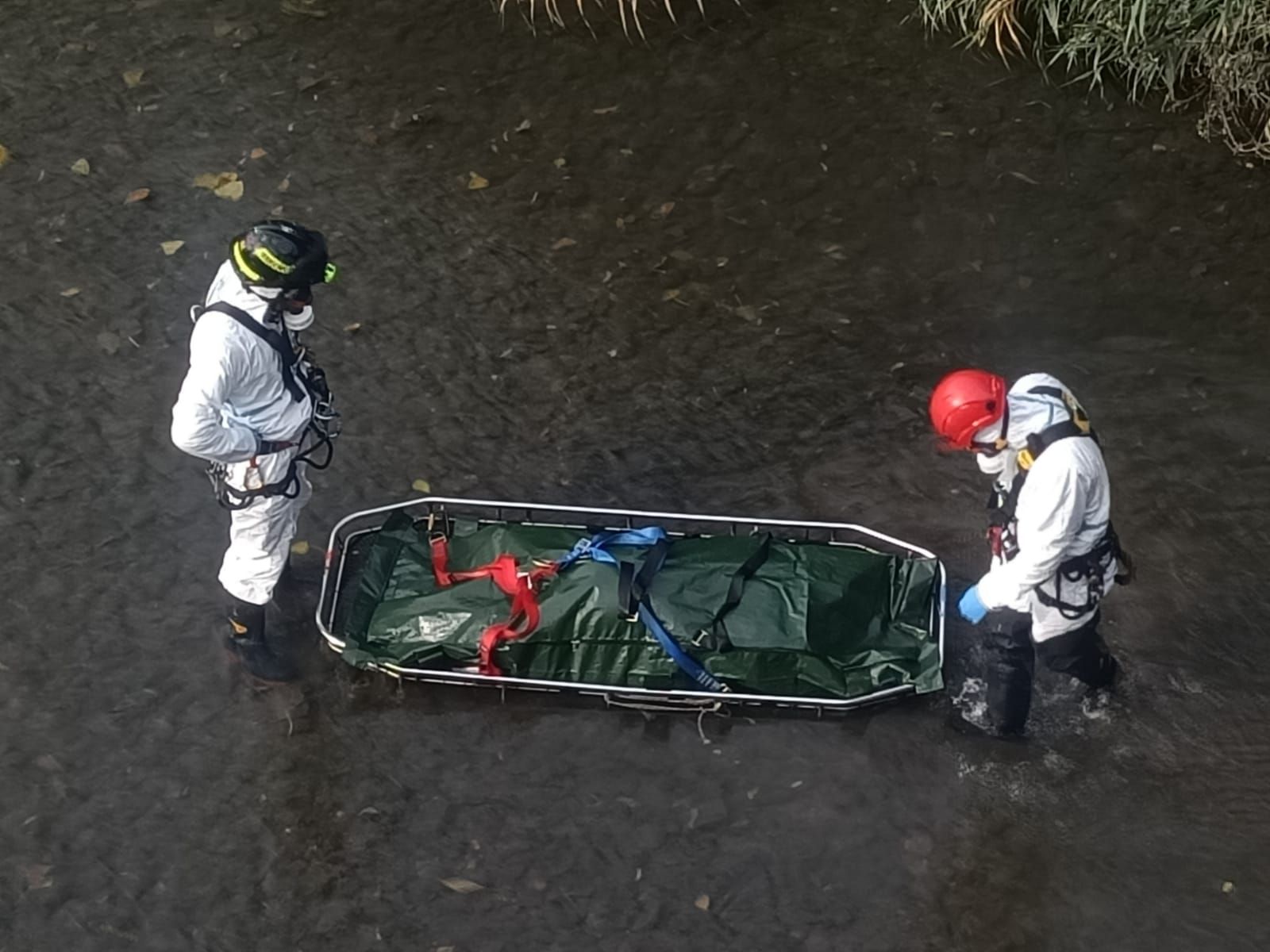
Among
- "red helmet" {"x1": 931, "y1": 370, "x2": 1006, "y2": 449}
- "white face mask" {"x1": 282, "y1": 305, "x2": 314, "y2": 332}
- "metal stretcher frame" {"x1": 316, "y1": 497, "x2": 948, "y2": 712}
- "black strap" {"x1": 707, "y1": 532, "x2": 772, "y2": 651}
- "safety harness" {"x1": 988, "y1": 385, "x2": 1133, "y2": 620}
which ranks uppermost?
"white face mask" {"x1": 282, "y1": 305, "x2": 314, "y2": 332}

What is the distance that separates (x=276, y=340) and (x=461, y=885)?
2339 mm

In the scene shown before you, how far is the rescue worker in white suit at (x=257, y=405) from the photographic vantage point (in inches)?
219

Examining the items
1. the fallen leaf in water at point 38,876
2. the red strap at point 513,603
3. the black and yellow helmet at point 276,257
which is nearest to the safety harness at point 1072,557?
the red strap at point 513,603

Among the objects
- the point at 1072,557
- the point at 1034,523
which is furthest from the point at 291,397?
the point at 1072,557

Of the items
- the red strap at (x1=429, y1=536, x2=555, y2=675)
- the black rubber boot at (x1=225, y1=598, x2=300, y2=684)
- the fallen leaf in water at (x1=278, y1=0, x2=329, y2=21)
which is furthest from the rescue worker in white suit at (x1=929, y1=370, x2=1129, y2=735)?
the fallen leaf in water at (x1=278, y1=0, x2=329, y2=21)

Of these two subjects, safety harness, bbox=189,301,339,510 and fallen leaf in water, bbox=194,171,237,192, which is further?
fallen leaf in water, bbox=194,171,237,192

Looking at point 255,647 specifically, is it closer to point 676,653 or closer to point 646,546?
point 646,546

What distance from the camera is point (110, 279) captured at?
834 centimetres

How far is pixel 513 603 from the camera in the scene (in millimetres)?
6184

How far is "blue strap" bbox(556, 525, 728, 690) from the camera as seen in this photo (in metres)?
6.04

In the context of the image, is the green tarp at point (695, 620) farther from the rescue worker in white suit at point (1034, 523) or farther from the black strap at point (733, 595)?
the rescue worker in white suit at point (1034, 523)

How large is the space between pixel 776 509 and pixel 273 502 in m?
2.51

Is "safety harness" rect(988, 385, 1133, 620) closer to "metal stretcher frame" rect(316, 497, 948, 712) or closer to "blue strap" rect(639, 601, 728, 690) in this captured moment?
"metal stretcher frame" rect(316, 497, 948, 712)

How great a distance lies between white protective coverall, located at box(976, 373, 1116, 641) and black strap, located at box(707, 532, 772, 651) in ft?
3.35
